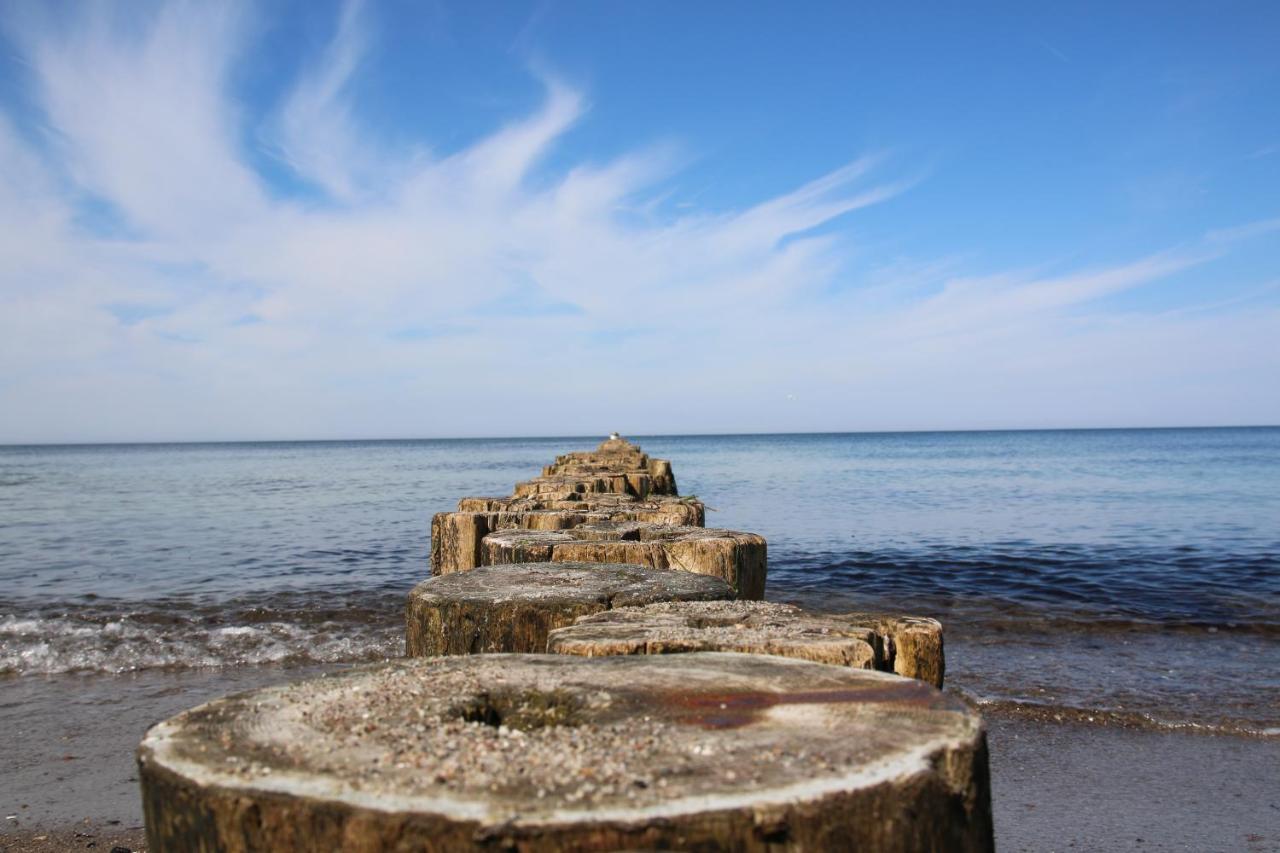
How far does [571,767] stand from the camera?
1.46 metres

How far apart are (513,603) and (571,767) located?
146 centimetres

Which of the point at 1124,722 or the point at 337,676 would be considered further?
the point at 1124,722

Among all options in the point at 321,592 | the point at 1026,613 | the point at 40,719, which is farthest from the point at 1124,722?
the point at 321,592

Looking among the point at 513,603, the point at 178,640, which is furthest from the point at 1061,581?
the point at 513,603

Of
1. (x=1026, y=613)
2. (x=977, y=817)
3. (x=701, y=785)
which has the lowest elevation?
(x=1026, y=613)

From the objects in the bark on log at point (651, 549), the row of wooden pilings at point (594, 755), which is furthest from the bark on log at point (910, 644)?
the bark on log at point (651, 549)

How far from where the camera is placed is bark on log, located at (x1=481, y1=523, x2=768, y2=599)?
4.06 m

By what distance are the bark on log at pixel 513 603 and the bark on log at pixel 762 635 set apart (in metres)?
0.15

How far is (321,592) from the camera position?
13.2 metres

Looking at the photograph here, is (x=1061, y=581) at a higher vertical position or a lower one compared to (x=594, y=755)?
lower

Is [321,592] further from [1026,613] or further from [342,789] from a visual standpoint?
[342,789]

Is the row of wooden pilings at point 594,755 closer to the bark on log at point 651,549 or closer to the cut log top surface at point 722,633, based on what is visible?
the cut log top surface at point 722,633

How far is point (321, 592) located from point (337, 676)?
12.0m

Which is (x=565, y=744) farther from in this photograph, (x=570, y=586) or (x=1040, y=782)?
(x=1040, y=782)
